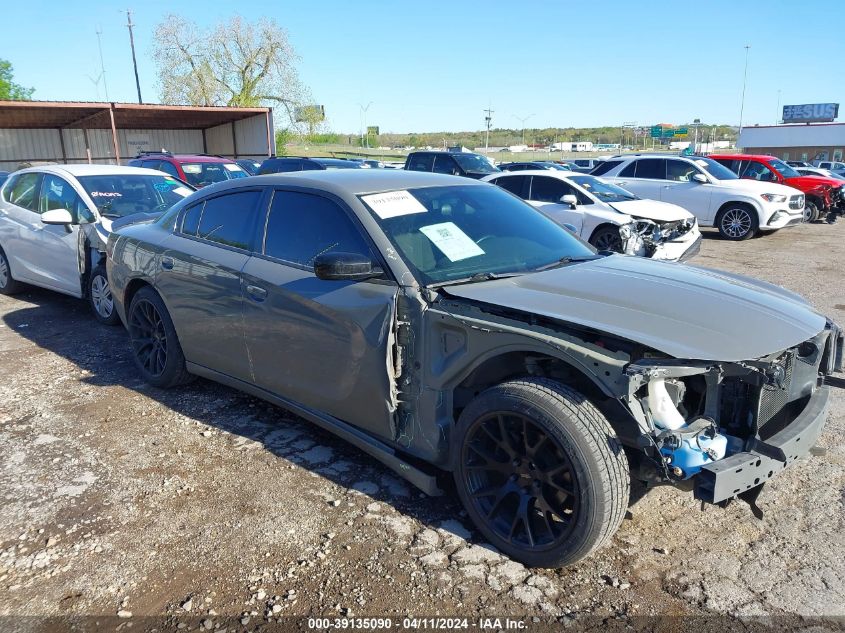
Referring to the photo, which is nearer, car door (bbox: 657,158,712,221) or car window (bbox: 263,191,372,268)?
car window (bbox: 263,191,372,268)

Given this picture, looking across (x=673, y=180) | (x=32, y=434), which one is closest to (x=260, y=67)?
(x=673, y=180)

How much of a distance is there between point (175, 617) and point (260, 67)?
5438 cm

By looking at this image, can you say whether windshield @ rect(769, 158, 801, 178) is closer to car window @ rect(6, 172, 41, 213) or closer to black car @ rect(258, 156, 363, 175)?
black car @ rect(258, 156, 363, 175)

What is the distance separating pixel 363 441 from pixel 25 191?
631cm

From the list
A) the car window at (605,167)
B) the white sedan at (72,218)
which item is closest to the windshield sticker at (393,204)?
the white sedan at (72,218)

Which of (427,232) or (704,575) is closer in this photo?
(704,575)

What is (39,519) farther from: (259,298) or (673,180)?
(673,180)

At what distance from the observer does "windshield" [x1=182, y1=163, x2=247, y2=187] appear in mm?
12872

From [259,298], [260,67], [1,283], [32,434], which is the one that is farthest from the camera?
[260,67]

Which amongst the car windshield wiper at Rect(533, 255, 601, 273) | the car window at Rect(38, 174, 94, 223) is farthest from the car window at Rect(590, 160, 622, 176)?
the car windshield wiper at Rect(533, 255, 601, 273)

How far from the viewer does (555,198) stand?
1132 centimetres

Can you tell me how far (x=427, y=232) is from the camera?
3559 mm

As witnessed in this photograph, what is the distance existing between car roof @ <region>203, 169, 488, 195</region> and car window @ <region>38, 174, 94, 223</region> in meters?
3.37

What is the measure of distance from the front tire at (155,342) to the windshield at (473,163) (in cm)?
1199
